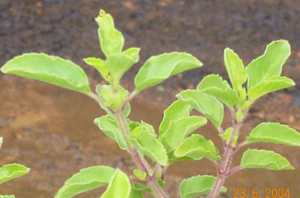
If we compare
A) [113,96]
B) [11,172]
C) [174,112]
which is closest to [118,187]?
[113,96]

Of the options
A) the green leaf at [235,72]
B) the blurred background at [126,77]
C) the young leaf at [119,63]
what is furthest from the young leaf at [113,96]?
the blurred background at [126,77]

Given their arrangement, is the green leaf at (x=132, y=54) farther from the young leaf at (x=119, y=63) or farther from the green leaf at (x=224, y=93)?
the green leaf at (x=224, y=93)

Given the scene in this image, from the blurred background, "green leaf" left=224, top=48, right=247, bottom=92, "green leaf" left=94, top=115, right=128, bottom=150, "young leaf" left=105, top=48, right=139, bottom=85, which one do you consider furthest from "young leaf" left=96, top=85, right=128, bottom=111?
the blurred background

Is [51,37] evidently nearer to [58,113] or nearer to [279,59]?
[58,113]

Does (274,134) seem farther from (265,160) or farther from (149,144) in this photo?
(149,144)

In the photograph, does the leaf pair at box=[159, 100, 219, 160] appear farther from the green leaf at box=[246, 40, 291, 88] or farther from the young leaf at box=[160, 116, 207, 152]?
the green leaf at box=[246, 40, 291, 88]
